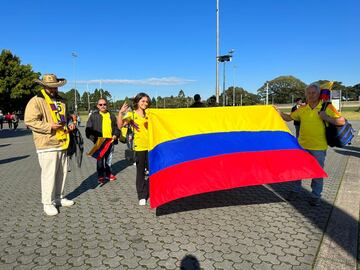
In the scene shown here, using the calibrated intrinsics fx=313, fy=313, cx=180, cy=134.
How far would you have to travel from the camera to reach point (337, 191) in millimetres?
5582

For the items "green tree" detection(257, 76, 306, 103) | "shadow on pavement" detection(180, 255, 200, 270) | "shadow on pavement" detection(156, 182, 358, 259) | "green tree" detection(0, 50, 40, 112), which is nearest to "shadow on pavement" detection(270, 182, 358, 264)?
"shadow on pavement" detection(156, 182, 358, 259)

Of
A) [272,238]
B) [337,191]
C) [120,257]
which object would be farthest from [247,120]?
[120,257]

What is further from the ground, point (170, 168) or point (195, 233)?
point (170, 168)

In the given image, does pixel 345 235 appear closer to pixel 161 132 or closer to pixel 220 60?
pixel 161 132

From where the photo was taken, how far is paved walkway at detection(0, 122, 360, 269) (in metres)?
3.17

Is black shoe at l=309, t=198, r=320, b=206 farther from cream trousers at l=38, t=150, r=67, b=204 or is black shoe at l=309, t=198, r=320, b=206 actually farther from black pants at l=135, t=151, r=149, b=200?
cream trousers at l=38, t=150, r=67, b=204

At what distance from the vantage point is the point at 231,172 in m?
4.23

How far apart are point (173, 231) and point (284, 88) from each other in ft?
452

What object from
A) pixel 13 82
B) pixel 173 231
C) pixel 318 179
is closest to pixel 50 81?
pixel 173 231

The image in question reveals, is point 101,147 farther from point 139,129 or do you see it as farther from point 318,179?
point 318,179

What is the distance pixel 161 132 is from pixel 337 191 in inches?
135

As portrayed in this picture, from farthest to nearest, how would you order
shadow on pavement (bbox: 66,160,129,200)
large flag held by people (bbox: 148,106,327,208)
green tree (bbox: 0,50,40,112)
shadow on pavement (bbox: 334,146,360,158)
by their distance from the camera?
green tree (bbox: 0,50,40,112)
shadow on pavement (bbox: 334,146,360,158)
shadow on pavement (bbox: 66,160,129,200)
large flag held by people (bbox: 148,106,327,208)

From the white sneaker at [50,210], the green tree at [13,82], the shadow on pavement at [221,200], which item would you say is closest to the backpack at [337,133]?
the shadow on pavement at [221,200]

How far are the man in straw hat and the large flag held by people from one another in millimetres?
1301
